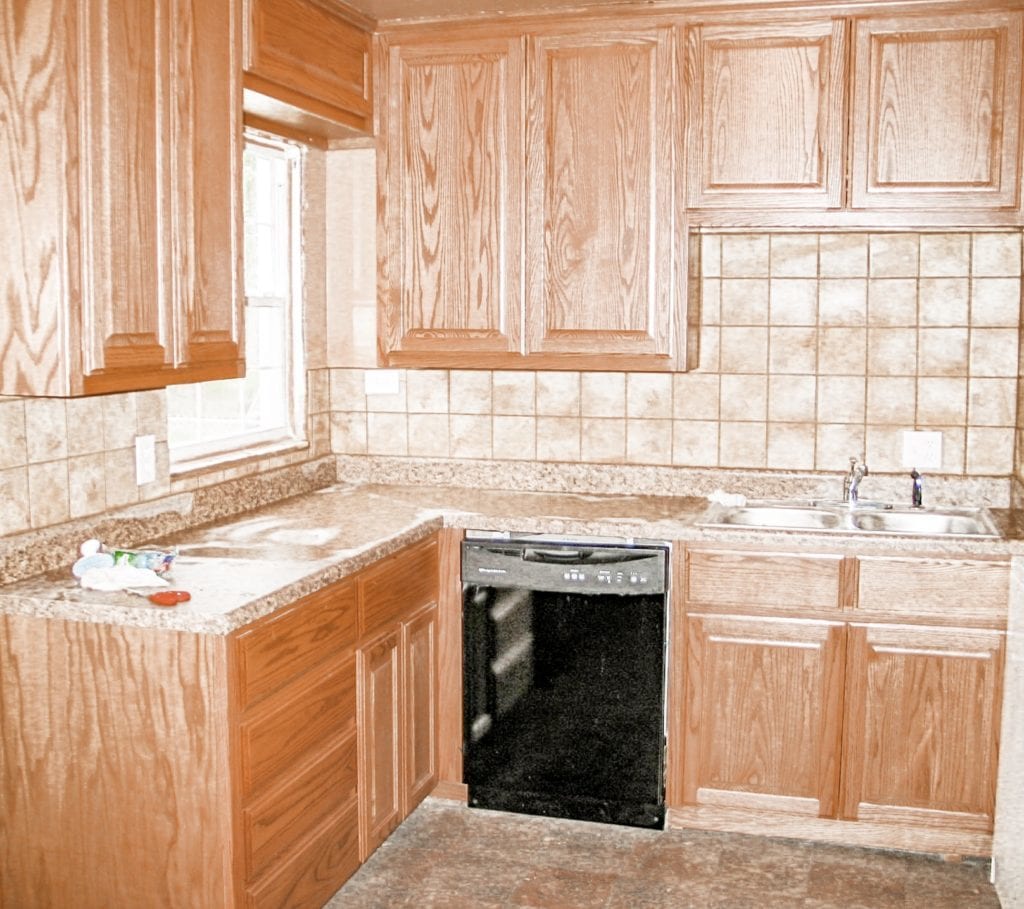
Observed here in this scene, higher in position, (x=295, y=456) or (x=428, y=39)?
(x=428, y=39)

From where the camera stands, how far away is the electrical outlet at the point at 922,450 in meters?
3.57

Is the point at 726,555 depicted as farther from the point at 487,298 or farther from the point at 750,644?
the point at 487,298

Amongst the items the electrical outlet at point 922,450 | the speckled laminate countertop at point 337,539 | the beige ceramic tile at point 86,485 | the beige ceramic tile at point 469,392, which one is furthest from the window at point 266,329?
the electrical outlet at point 922,450

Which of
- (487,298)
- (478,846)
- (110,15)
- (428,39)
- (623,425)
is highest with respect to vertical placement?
(428,39)

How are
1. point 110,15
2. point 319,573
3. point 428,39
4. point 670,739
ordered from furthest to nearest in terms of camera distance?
1. point 428,39
2. point 670,739
3. point 319,573
4. point 110,15

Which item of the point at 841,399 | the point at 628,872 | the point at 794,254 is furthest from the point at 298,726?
the point at 794,254

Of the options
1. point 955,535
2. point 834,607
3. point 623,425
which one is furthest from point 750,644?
point 623,425

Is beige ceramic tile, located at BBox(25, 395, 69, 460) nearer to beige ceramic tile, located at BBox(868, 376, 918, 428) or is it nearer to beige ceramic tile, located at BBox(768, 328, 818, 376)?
beige ceramic tile, located at BBox(768, 328, 818, 376)

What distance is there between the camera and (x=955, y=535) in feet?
10.0

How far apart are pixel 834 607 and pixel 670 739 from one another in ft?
1.92

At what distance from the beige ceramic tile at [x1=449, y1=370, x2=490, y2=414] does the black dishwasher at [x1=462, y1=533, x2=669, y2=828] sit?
0.68 m

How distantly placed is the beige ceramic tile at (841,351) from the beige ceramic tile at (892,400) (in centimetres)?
6

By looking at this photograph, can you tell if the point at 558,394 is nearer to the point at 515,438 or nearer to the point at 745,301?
the point at 515,438

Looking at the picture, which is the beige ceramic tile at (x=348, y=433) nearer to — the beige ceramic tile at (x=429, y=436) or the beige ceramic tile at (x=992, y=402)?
the beige ceramic tile at (x=429, y=436)
